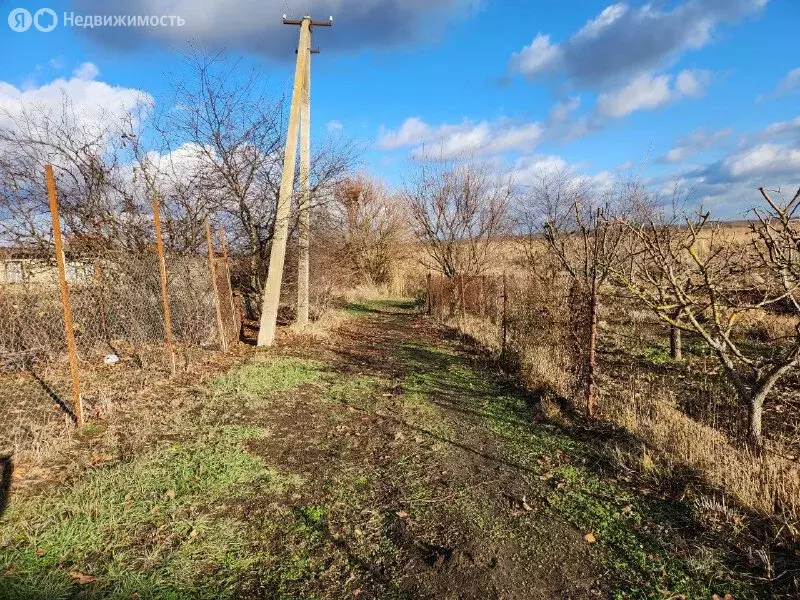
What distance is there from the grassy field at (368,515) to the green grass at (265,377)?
0.64 metres

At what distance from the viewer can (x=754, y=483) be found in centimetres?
346

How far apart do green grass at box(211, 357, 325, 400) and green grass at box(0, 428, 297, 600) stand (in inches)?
86.9

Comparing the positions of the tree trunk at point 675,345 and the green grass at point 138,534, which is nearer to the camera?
the green grass at point 138,534

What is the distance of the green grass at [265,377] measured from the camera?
21.0 feet

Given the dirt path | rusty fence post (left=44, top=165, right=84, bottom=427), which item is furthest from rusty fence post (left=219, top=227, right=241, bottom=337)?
rusty fence post (left=44, top=165, right=84, bottom=427)

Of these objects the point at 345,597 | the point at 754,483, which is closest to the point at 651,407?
the point at 754,483

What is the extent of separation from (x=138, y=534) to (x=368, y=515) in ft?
5.20

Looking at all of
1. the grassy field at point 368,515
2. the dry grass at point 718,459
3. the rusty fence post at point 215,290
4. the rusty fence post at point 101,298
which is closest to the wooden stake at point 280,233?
the rusty fence post at point 215,290

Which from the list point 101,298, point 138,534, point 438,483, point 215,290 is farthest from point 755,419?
point 101,298

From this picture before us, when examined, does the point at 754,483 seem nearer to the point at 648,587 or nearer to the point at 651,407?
the point at 648,587

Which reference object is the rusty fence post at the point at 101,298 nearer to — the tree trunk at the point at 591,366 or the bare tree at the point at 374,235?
the tree trunk at the point at 591,366

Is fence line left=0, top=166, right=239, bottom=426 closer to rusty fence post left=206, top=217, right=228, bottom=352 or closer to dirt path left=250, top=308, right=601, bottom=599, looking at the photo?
rusty fence post left=206, top=217, right=228, bottom=352

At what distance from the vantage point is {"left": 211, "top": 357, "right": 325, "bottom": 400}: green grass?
6.41 meters

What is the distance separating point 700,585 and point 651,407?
3.08 metres
